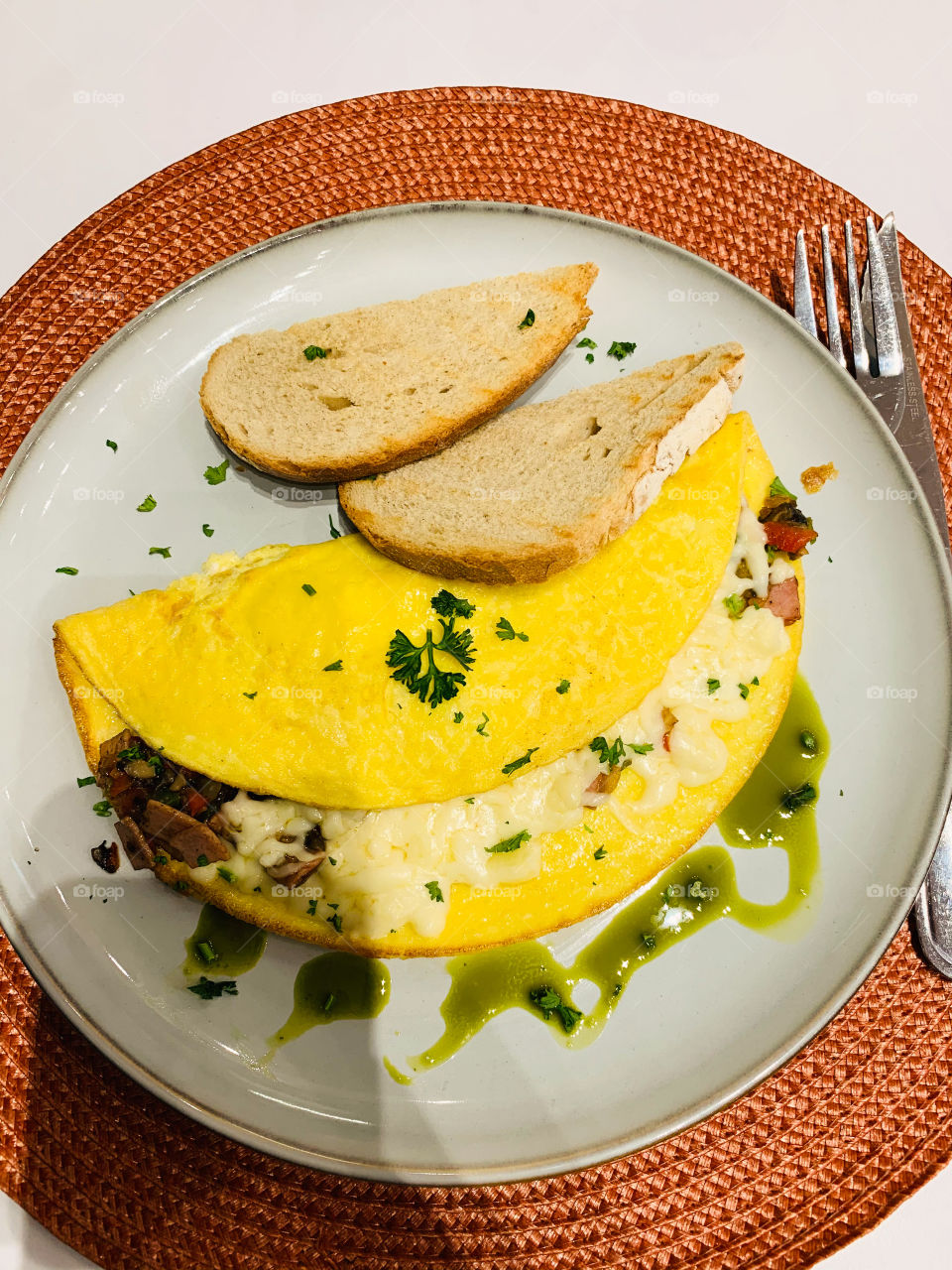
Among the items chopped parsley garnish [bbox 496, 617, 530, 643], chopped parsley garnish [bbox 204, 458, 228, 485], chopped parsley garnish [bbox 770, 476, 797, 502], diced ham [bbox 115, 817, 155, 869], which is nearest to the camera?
chopped parsley garnish [bbox 496, 617, 530, 643]

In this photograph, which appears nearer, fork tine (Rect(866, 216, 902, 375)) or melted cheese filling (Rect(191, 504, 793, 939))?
melted cheese filling (Rect(191, 504, 793, 939))

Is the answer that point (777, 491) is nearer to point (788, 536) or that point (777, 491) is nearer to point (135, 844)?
point (788, 536)

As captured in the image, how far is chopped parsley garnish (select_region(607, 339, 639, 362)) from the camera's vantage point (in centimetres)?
323

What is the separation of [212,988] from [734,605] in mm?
2239

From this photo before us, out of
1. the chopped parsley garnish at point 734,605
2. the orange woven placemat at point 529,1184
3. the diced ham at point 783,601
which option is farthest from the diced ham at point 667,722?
the orange woven placemat at point 529,1184

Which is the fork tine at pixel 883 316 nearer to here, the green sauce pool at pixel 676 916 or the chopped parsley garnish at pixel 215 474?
the green sauce pool at pixel 676 916

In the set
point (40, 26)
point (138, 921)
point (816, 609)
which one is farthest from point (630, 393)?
point (40, 26)

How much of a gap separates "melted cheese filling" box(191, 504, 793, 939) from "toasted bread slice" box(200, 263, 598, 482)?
1216 millimetres

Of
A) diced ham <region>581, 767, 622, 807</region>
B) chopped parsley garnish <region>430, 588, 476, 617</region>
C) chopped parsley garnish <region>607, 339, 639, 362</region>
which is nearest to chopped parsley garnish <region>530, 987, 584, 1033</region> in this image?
diced ham <region>581, 767, 622, 807</region>

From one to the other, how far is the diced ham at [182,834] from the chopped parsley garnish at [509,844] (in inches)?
34.0

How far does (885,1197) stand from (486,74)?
16.9 ft

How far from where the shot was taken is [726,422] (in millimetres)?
2875

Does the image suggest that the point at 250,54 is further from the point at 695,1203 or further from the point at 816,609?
A: the point at 695,1203

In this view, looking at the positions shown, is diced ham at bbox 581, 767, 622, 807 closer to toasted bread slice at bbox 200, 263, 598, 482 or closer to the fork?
toasted bread slice at bbox 200, 263, 598, 482
